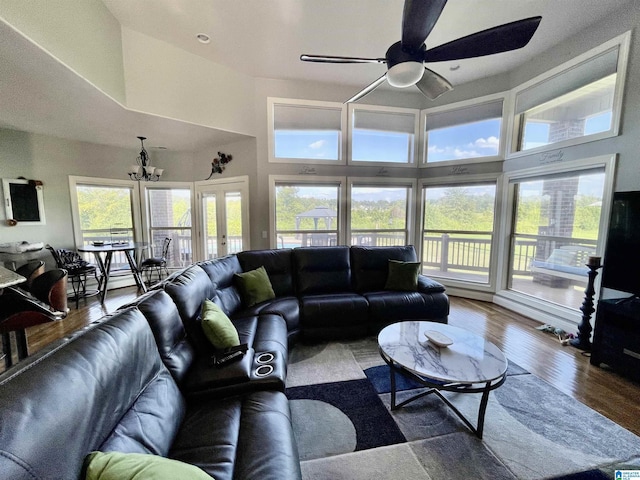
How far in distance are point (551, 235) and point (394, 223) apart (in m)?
2.23

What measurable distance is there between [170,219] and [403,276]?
187 inches

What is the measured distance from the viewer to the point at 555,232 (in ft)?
11.4

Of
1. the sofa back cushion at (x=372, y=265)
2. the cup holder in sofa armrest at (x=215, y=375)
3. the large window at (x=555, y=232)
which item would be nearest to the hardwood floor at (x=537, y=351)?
the large window at (x=555, y=232)

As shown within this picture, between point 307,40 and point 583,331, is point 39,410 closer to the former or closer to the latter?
point 307,40

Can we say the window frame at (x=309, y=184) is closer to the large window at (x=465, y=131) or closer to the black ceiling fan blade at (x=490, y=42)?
the large window at (x=465, y=131)

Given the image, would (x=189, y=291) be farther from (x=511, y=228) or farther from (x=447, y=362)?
(x=511, y=228)

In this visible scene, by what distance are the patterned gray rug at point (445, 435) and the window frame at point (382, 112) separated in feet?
11.5

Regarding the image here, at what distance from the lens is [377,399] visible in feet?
Result: 6.74

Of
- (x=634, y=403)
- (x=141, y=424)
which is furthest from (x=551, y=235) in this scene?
(x=141, y=424)

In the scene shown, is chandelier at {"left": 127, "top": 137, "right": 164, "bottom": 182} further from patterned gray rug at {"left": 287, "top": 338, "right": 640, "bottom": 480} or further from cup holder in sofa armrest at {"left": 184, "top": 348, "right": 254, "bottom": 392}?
patterned gray rug at {"left": 287, "top": 338, "right": 640, "bottom": 480}

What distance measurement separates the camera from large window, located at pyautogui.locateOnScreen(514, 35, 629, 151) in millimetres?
2783

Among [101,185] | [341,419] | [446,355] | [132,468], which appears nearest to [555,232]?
[446,355]

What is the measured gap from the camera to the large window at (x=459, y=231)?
171 inches

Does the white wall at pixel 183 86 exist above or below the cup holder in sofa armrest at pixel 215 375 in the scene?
above
